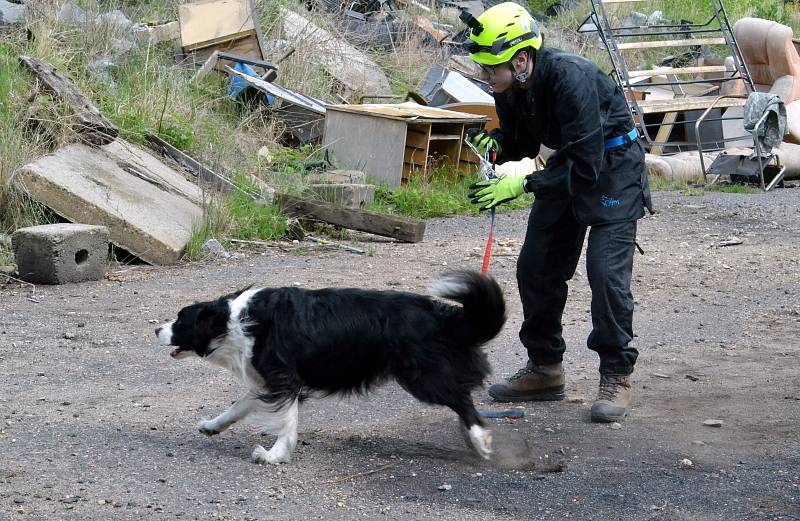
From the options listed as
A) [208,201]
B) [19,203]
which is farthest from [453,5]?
[19,203]

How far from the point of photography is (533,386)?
17.5 feet

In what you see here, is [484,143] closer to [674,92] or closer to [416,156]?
[416,156]

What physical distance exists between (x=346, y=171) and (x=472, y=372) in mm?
7258

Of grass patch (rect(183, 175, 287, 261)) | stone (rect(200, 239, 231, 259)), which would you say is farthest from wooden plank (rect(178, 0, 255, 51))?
stone (rect(200, 239, 231, 259))

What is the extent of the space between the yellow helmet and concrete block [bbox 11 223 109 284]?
4109 mm

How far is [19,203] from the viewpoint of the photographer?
27.4 ft

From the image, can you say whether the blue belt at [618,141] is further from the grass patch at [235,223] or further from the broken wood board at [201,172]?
the broken wood board at [201,172]

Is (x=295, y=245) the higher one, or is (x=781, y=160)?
(x=781, y=160)

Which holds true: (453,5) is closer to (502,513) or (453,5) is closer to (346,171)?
(346,171)

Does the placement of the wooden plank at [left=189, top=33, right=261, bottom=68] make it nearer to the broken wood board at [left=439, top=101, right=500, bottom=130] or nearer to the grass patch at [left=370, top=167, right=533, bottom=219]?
the broken wood board at [left=439, top=101, right=500, bottom=130]

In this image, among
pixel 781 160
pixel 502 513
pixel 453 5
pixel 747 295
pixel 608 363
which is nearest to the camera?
pixel 502 513

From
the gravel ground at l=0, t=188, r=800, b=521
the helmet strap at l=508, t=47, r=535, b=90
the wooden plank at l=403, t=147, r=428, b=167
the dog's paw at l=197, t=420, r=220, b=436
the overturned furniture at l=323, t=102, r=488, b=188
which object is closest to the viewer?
the gravel ground at l=0, t=188, r=800, b=521

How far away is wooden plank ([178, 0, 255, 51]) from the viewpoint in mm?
13547

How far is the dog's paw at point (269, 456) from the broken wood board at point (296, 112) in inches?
358
